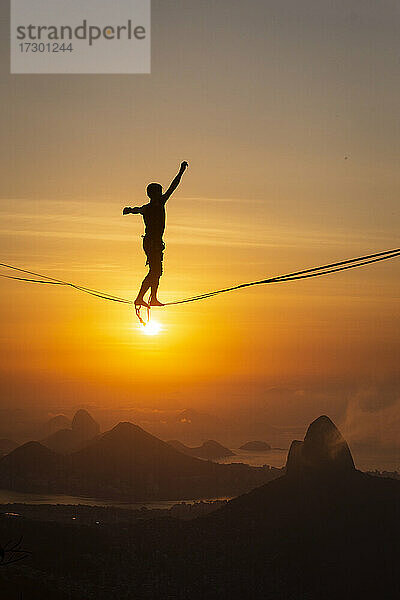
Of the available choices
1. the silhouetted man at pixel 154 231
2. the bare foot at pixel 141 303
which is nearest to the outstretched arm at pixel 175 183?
the silhouetted man at pixel 154 231

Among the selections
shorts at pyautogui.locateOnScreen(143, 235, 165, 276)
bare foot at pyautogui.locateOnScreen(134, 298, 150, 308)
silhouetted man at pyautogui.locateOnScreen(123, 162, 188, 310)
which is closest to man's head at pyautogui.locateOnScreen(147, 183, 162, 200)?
silhouetted man at pyautogui.locateOnScreen(123, 162, 188, 310)

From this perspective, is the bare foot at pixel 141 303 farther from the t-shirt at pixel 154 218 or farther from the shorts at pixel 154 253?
the t-shirt at pixel 154 218

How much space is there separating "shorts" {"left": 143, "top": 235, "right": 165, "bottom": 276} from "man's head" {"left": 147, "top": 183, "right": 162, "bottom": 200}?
119 centimetres

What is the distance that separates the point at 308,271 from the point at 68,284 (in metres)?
9.98

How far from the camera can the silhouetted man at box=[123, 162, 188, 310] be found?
66.6 ft

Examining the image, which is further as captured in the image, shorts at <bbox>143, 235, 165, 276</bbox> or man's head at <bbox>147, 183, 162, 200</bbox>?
shorts at <bbox>143, 235, 165, 276</bbox>

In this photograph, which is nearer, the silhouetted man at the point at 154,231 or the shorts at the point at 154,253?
the silhouetted man at the point at 154,231

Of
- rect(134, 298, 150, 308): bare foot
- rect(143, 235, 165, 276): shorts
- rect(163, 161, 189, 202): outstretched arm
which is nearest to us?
rect(163, 161, 189, 202): outstretched arm

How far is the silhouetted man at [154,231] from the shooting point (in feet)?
66.6

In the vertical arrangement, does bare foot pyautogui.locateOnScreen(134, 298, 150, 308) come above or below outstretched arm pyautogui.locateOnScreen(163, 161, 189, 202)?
below

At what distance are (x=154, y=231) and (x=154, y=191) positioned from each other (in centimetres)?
109

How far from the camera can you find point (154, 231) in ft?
68.6

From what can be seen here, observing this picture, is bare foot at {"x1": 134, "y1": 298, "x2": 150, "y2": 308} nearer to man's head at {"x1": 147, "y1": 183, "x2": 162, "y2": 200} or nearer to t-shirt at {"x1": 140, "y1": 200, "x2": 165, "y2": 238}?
t-shirt at {"x1": 140, "y1": 200, "x2": 165, "y2": 238}

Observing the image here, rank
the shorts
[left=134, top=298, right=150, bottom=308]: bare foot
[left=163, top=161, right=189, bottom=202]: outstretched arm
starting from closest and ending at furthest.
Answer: [left=163, top=161, right=189, bottom=202]: outstretched arm, the shorts, [left=134, top=298, right=150, bottom=308]: bare foot
